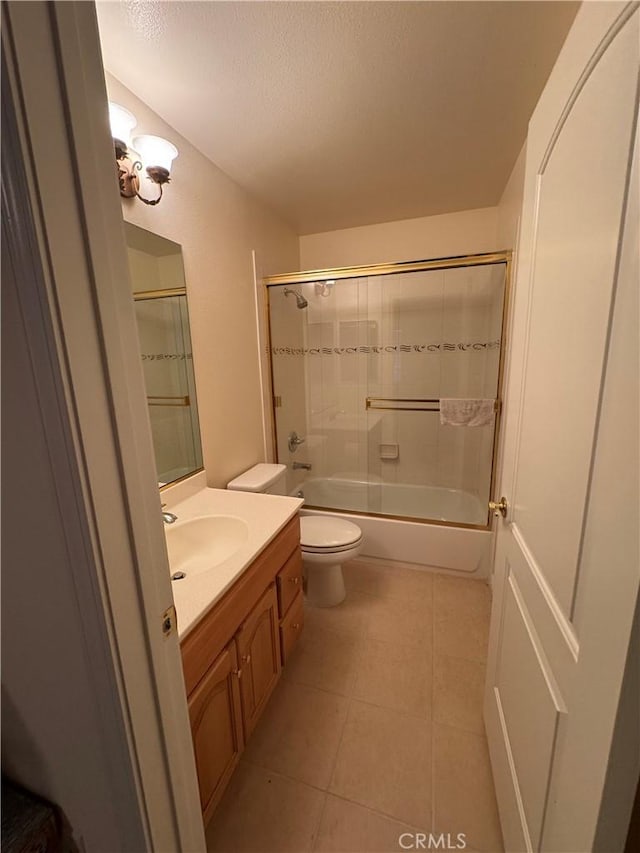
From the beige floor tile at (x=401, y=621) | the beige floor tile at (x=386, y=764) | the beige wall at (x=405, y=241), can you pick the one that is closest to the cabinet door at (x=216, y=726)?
the beige floor tile at (x=386, y=764)

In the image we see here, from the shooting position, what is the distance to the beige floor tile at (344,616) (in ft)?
6.05

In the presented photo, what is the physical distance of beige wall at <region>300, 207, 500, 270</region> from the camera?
7.92ft

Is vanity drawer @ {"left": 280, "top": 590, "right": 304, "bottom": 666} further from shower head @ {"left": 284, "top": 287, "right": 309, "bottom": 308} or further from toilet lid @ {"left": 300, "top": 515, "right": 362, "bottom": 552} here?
shower head @ {"left": 284, "top": 287, "right": 309, "bottom": 308}

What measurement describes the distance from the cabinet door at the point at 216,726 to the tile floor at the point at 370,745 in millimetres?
207

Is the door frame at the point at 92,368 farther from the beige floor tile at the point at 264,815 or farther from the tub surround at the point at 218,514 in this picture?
the beige floor tile at the point at 264,815

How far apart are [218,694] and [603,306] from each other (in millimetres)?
1311

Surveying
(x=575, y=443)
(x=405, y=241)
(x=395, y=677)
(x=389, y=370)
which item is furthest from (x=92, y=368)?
(x=405, y=241)

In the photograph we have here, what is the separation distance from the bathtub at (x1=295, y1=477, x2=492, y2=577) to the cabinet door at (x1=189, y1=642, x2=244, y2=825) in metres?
1.44

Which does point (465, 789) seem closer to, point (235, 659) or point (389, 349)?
point (235, 659)

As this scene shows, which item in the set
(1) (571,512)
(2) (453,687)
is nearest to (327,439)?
(2) (453,687)

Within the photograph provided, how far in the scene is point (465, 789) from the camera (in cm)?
116

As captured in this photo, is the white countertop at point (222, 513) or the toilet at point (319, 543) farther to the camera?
the toilet at point (319, 543)

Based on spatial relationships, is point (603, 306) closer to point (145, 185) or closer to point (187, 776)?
point (187, 776)

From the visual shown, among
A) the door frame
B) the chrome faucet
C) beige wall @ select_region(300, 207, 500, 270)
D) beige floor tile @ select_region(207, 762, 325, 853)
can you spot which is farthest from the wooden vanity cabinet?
beige wall @ select_region(300, 207, 500, 270)
